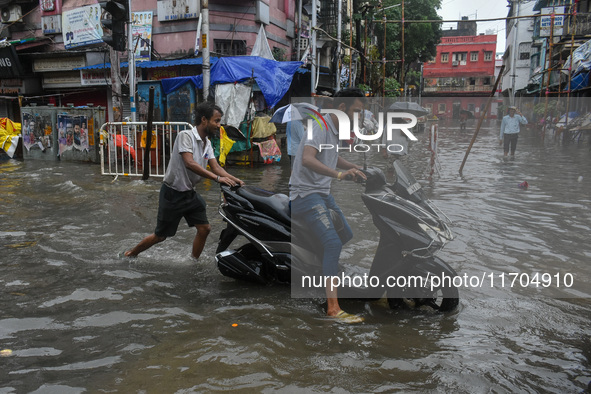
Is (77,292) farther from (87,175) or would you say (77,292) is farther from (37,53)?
(37,53)

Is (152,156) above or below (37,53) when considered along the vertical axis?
below

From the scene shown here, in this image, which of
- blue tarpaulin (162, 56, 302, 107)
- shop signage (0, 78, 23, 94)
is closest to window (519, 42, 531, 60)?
blue tarpaulin (162, 56, 302, 107)

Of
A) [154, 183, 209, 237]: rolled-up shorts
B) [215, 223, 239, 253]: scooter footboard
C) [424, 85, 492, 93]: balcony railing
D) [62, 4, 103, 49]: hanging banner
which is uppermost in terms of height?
[424, 85, 492, 93]: balcony railing

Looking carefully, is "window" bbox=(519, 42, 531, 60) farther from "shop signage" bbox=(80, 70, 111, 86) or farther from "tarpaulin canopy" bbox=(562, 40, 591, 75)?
"shop signage" bbox=(80, 70, 111, 86)

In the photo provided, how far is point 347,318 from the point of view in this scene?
3635 mm

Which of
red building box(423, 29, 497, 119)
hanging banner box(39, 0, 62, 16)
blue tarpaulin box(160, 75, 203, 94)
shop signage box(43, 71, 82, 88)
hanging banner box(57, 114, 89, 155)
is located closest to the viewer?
hanging banner box(57, 114, 89, 155)

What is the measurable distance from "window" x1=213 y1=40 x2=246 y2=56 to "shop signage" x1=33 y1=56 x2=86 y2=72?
19.2ft

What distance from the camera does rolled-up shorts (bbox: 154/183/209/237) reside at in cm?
466

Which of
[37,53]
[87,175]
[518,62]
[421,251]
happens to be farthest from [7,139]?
[518,62]

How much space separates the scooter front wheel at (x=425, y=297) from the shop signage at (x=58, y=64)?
1870 cm

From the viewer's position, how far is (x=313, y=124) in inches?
148

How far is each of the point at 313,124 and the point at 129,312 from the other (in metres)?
2.01

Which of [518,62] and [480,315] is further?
[518,62]

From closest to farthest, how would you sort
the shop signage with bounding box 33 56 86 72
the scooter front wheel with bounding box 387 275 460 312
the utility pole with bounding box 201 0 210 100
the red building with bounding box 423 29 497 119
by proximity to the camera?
1. the scooter front wheel with bounding box 387 275 460 312
2. the utility pole with bounding box 201 0 210 100
3. the shop signage with bounding box 33 56 86 72
4. the red building with bounding box 423 29 497 119
